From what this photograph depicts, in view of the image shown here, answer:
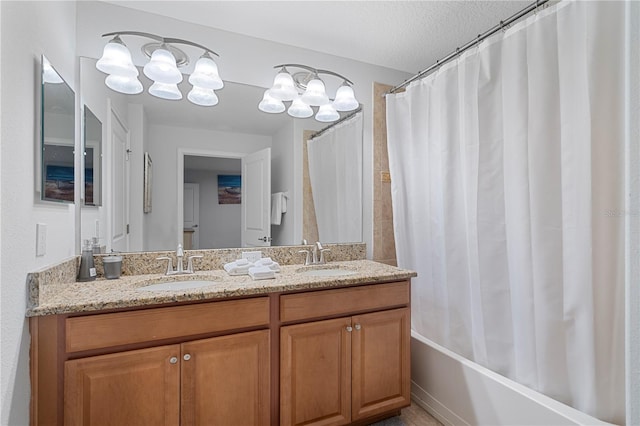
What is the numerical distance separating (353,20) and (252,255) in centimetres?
159

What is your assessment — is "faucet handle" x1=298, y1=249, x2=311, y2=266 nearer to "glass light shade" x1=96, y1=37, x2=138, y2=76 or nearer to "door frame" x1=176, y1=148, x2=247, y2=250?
"door frame" x1=176, y1=148, x2=247, y2=250

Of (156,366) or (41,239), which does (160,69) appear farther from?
(156,366)

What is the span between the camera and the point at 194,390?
1.29 m

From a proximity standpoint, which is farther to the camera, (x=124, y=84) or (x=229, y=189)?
(x=229, y=189)

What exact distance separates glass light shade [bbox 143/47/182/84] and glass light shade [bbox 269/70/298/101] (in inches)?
23.0

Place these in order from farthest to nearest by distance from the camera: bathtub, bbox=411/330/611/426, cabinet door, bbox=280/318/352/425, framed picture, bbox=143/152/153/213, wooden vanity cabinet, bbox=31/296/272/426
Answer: framed picture, bbox=143/152/153/213, cabinet door, bbox=280/318/352/425, bathtub, bbox=411/330/611/426, wooden vanity cabinet, bbox=31/296/272/426

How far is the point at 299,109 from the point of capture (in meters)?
2.13

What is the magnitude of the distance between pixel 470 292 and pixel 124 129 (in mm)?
2211

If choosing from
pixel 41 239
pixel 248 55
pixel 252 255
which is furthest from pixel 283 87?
pixel 41 239

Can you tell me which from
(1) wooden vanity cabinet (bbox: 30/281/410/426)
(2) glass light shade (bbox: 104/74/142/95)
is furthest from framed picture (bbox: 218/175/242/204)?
(1) wooden vanity cabinet (bbox: 30/281/410/426)

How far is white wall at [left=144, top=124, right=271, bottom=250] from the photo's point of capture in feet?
5.93

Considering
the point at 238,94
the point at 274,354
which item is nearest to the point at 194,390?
the point at 274,354

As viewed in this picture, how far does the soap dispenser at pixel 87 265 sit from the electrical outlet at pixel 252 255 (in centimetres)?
77

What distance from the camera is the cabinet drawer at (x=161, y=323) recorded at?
3.72 feet
